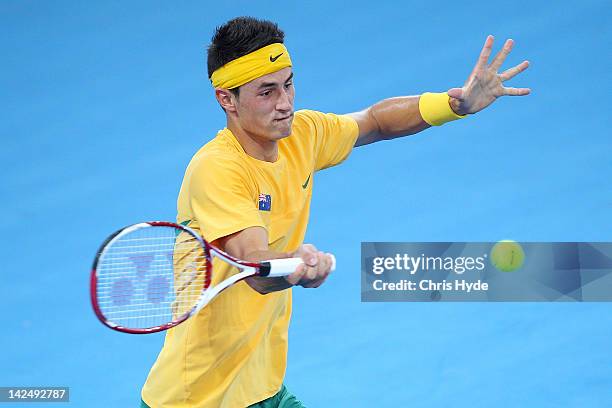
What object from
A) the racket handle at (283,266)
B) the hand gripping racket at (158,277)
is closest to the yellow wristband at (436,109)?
the hand gripping racket at (158,277)

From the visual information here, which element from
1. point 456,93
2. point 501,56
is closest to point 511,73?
point 501,56

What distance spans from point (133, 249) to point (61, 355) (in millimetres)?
3882

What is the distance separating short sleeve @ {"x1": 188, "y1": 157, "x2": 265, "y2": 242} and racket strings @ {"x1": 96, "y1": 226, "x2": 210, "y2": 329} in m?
0.11

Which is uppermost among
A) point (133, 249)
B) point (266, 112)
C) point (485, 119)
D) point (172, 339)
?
point (485, 119)

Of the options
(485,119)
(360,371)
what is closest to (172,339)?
(360,371)

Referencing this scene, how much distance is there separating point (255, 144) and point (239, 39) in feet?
1.30

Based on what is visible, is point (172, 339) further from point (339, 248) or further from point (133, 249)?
point (339, 248)

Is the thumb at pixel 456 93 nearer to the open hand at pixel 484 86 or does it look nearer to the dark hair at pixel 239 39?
the open hand at pixel 484 86

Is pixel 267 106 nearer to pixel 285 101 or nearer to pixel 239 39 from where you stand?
pixel 285 101

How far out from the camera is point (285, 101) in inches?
172

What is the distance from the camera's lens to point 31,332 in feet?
27.1

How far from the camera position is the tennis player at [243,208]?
4.16 meters

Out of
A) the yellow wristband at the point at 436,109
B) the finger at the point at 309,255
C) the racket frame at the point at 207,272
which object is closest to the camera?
the finger at the point at 309,255

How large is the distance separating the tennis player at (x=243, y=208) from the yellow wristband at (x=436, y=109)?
326 millimetres
